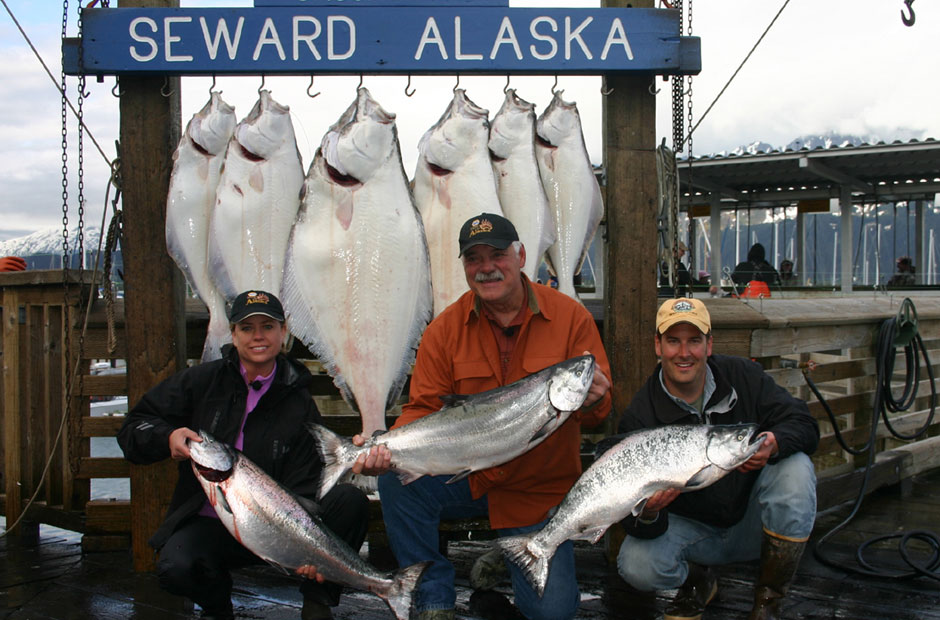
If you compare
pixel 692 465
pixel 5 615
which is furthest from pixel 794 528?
pixel 5 615

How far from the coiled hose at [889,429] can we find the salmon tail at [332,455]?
2368mm

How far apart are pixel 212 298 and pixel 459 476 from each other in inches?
60.5

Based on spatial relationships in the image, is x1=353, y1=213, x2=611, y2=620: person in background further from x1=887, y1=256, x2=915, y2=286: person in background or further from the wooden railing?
x1=887, y1=256, x2=915, y2=286: person in background

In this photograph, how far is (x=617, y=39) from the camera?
122 inches

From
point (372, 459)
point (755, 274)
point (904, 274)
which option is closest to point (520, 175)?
point (372, 459)

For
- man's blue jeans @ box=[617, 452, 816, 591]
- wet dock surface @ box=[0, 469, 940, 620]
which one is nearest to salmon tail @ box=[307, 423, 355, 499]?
wet dock surface @ box=[0, 469, 940, 620]

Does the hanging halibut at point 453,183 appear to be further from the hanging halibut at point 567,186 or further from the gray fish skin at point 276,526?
the gray fish skin at point 276,526

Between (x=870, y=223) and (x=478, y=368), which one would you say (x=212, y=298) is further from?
(x=870, y=223)

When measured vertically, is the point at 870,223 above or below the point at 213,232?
above

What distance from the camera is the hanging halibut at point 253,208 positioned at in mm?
3201

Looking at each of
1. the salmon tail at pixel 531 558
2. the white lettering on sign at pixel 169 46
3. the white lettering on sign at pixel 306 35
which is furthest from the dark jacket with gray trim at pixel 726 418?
the white lettering on sign at pixel 169 46

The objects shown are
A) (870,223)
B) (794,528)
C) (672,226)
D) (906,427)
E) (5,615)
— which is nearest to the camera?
(794,528)

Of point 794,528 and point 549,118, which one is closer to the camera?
point 794,528

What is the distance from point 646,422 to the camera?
2652 mm
